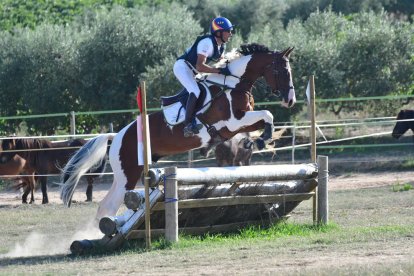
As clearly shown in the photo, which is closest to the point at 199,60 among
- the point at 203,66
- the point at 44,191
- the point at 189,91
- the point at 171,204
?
the point at 203,66

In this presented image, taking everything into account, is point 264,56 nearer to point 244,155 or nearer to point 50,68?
point 244,155

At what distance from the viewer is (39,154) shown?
2092 cm

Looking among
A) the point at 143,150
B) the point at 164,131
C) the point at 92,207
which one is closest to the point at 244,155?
the point at 92,207

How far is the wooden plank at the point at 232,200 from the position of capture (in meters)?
10.9

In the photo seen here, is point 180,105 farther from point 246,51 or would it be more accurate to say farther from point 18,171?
point 18,171

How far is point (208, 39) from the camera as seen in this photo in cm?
1262

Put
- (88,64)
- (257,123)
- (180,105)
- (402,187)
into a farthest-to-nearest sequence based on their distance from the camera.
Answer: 1. (88,64)
2. (402,187)
3. (180,105)
4. (257,123)

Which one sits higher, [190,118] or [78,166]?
[190,118]

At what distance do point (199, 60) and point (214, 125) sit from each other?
1.02 m

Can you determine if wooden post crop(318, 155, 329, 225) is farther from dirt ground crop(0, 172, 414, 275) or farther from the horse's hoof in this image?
dirt ground crop(0, 172, 414, 275)

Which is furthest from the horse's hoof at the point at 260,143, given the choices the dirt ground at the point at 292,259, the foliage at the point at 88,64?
the foliage at the point at 88,64

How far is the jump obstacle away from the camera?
35.4 ft

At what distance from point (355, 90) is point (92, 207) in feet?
44.9

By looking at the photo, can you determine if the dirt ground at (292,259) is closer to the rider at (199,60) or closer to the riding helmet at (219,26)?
the rider at (199,60)
